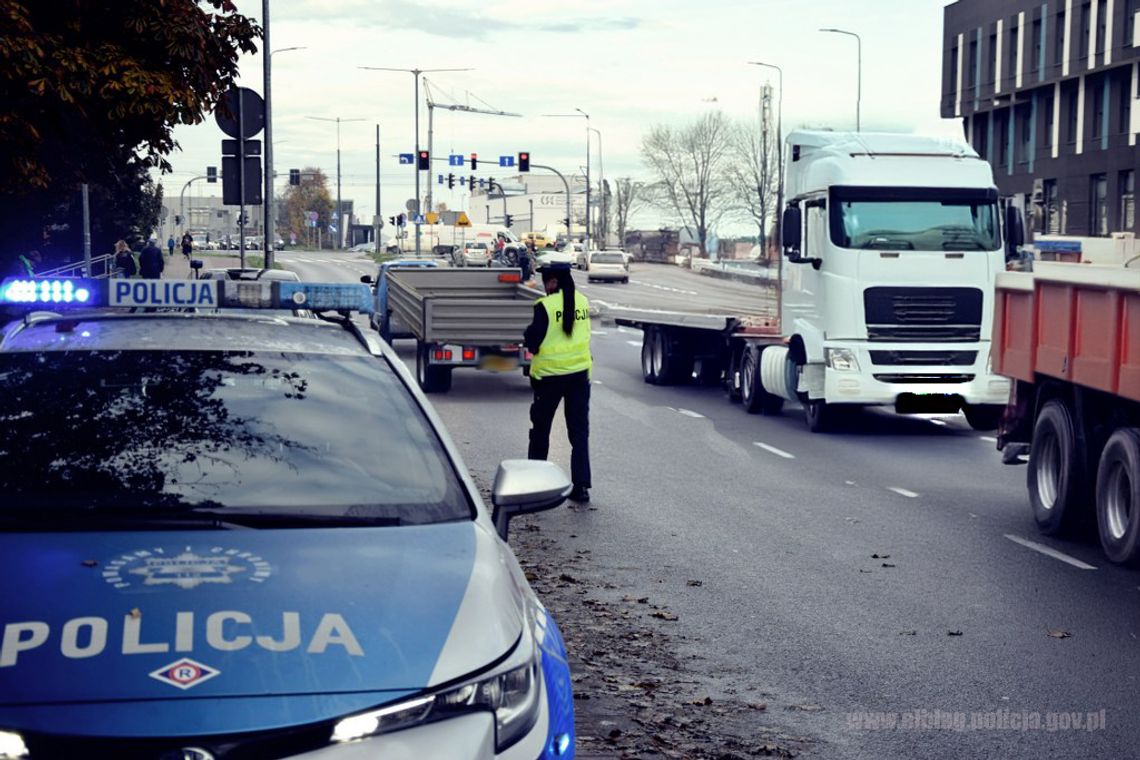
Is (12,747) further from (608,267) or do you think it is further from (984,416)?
(608,267)

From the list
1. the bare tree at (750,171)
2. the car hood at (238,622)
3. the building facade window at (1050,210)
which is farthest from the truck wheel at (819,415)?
the bare tree at (750,171)

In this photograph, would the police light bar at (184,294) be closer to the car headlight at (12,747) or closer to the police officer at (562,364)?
the car headlight at (12,747)

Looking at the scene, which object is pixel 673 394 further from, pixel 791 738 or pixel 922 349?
pixel 791 738

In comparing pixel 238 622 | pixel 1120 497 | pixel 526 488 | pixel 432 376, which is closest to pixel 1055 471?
pixel 1120 497

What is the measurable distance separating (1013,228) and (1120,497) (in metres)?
8.36

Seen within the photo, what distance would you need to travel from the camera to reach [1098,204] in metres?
64.2

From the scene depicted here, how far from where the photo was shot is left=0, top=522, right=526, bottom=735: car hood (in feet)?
10.8

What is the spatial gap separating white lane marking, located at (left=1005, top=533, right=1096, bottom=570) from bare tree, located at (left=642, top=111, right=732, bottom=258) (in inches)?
4453

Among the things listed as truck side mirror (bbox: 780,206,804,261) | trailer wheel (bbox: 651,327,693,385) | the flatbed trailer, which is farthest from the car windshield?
trailer wheel (bbox: 651,327,693,385)

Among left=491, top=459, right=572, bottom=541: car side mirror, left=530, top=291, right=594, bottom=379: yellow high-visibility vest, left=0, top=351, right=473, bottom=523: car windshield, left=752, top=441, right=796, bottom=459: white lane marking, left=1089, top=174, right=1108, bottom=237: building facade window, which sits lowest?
left=752, top=441, right=796, bottom=459: white lane marking

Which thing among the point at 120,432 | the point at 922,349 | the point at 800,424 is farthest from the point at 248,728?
the point at 800,424

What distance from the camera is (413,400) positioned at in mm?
5180

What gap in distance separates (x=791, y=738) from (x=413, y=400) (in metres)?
2.36

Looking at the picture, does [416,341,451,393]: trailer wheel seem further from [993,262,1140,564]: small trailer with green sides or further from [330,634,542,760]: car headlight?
[330,634,542,760]: car headlight
